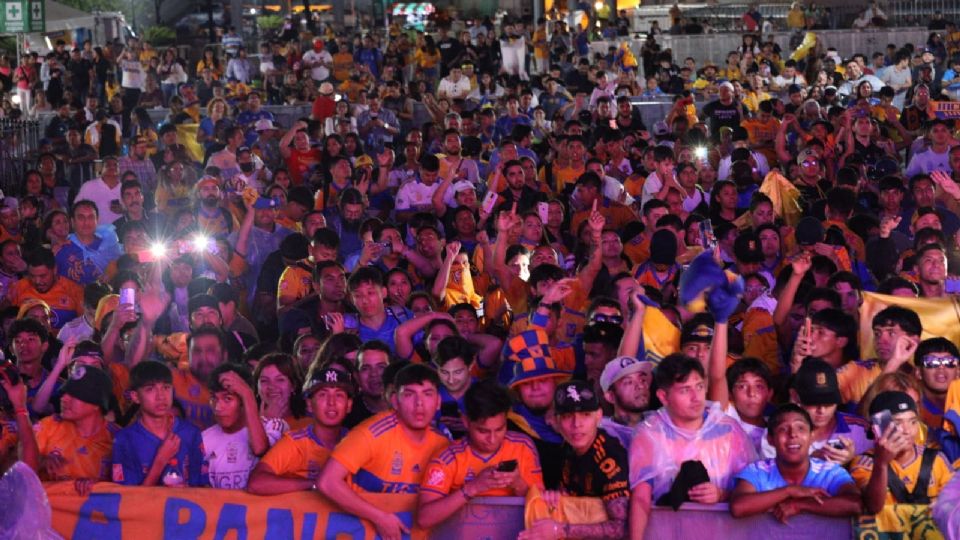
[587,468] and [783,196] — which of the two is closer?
[587,468]

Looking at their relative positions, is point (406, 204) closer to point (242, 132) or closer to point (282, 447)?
point (242, 132)

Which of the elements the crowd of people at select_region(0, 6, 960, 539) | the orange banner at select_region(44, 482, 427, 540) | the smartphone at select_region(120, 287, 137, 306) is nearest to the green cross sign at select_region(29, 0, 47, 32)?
the crowd of people at select_region(0, 6, 960, 539)

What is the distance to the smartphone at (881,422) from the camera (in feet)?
21.2

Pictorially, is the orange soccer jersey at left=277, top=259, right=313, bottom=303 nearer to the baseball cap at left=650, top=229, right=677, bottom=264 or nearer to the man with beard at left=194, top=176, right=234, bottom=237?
the man with beard at left=194, top=176, right=234, bottom=237

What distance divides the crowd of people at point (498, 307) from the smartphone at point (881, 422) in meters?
0.02

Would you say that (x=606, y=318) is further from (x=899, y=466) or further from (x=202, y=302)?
(x=202, y=302)

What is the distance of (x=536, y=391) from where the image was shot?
7.88 metres

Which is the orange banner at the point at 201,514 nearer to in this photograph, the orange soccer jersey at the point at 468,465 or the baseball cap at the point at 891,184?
the orange soccer jersey at the point at 468,465

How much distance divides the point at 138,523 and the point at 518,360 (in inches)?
81.0

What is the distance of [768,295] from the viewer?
9.98m

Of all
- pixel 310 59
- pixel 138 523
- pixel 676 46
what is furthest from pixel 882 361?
pixel 676 46

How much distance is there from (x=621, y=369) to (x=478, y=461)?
957mm

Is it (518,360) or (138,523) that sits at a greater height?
(518,360)

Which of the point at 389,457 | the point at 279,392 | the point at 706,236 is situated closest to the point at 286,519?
the point at 389,457
